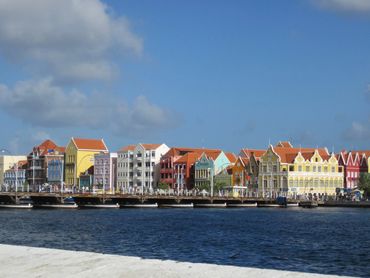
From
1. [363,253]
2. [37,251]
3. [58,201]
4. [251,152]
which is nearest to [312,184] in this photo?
[251,152]

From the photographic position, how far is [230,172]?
186 metres

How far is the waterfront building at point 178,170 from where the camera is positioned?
19288 cm

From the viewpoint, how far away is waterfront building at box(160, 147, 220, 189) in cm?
19288

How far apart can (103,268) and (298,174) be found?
15472cm

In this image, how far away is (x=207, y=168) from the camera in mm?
186250

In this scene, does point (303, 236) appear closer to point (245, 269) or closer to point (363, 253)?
point (363, 253)

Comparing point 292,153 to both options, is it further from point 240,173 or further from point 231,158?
point 231,158

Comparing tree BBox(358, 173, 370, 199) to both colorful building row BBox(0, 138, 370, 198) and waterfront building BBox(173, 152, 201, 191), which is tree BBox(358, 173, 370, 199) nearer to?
colorful building row BBox(0, 138, 370, 198)

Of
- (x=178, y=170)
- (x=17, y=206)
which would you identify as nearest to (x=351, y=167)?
(x=178, y=170)

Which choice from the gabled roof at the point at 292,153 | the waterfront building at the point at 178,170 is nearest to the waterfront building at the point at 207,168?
the waterfront building at the point at 178,170

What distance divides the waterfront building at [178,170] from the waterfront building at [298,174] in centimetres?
2535

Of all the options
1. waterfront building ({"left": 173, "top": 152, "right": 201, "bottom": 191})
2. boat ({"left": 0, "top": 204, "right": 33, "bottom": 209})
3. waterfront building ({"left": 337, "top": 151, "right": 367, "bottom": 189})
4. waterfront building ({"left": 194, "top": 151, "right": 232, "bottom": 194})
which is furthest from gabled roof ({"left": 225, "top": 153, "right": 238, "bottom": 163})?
boat ({"left": 0, "top": 204, "right": 33, "bottom": 209})

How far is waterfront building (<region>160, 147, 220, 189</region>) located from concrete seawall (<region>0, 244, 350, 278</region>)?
564 feet

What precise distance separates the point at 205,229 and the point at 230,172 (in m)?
119
